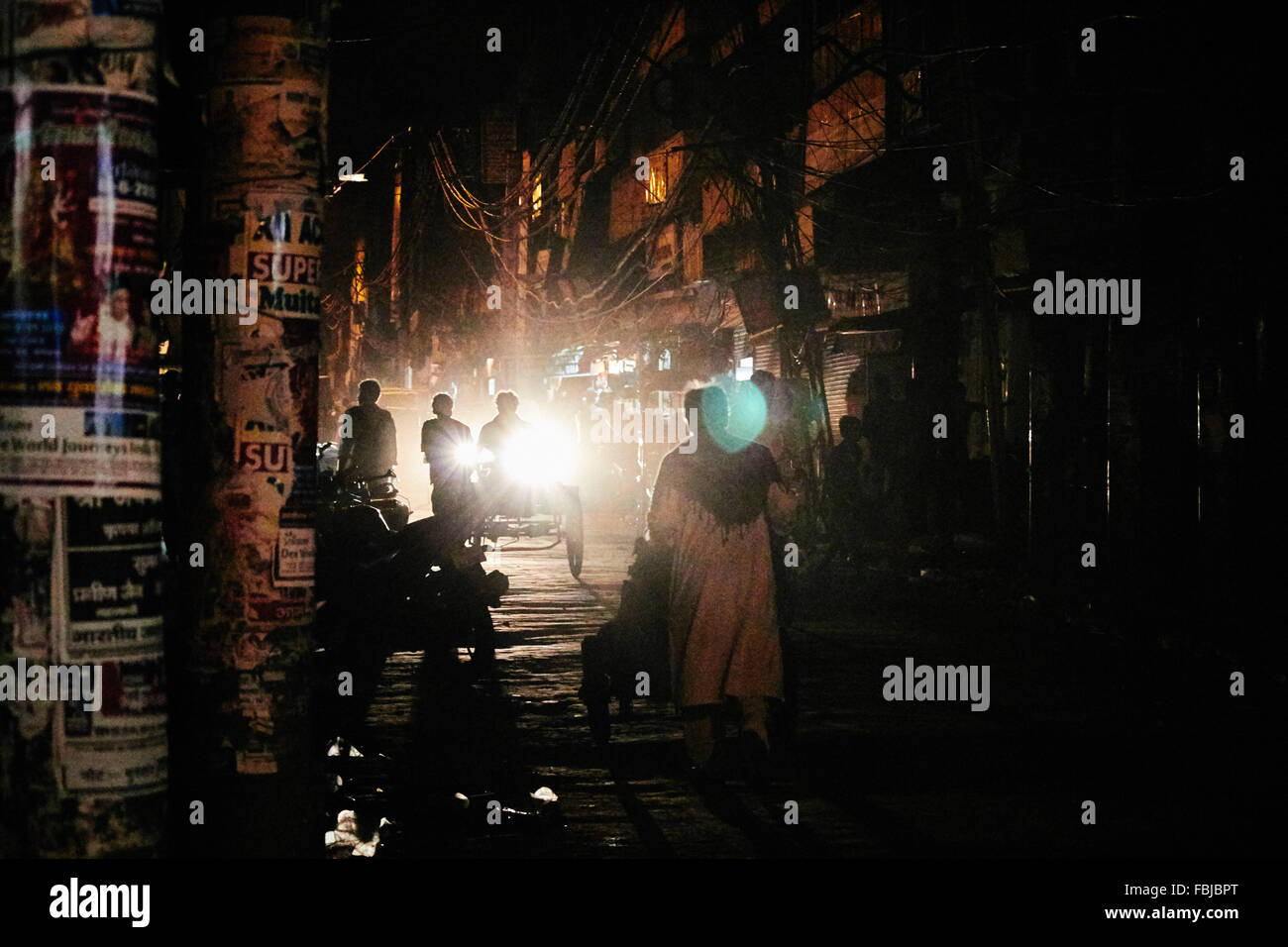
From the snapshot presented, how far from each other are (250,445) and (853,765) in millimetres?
4423

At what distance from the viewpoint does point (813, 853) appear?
5461 mm

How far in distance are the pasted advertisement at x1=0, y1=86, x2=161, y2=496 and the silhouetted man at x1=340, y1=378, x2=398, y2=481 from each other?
1171cm

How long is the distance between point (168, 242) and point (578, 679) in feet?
15.5

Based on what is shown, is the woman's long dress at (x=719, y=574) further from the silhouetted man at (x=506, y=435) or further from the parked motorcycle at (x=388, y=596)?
the silhouetted man at (x=506, y=435)

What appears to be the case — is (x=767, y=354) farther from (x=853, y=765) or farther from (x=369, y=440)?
(x=853, y=765)

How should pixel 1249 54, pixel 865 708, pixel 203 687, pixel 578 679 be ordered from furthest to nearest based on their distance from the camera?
1. pixel 1249 54
2. pixel 578 679
3. pixel 865 708
4. pixel 203 687

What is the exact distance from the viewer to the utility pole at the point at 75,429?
127 inches

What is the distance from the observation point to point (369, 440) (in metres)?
15.1
